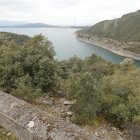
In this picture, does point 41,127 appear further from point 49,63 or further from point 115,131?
point 49,63

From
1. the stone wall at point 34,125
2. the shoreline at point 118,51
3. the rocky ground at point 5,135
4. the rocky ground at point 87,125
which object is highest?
the stone wall at point 34,125

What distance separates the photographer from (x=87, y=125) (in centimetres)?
466

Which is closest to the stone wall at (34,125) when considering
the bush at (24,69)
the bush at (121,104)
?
the bush at (121,104)

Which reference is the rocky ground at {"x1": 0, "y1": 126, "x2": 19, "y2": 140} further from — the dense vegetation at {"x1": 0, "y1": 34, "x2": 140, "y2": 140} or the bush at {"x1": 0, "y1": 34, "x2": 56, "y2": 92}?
the bush at {"x1": 0, "y1": 34, "x2": 56, "y2": 92}

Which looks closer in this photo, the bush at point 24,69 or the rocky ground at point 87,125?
the rocky ground at point 87,125

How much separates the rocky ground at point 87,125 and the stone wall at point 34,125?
2.94 meters

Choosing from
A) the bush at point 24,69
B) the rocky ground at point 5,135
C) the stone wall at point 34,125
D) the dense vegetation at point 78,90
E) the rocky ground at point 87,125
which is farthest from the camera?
the bush at point 24,69

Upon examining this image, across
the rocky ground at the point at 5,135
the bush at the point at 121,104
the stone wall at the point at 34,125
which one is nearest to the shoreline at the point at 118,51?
the bush at the point at 121,104

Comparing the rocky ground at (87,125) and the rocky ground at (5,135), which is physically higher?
the rocky ground at (5,135)

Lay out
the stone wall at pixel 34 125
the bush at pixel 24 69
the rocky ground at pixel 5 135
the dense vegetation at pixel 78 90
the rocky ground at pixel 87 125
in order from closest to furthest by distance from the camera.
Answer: the stone wall at pixel 34 125 < the rocky ground at pixel 5 135 < the rocky ground at pixel 87 125 < the dense vegetation at pixel 78 90 < the bush at pixel 24 69

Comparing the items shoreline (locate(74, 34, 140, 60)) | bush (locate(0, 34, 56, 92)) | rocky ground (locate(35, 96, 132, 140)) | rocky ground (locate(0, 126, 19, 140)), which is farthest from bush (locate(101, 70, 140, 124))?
shoreline (locate(74, 34, 140, 60))

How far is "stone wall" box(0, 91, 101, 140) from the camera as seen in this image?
1.67m

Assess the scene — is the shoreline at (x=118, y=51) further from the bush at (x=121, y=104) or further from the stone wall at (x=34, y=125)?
the stone wall at (x=34, y=125)

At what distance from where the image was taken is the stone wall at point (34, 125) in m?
1.67
